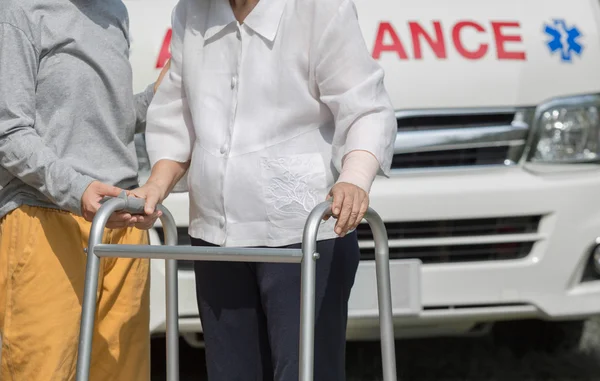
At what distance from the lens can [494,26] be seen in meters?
4.52

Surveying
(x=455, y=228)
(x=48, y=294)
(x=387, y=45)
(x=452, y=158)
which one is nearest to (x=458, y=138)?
(x=452, y=158)

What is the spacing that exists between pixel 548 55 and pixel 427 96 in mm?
Answer: 515

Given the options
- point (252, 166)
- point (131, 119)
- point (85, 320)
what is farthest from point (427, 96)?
point (85, 320)

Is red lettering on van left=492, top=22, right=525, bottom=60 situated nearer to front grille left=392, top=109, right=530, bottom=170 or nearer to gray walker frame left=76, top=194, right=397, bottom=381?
front grille left=392, top=109, right=530, bottom=170

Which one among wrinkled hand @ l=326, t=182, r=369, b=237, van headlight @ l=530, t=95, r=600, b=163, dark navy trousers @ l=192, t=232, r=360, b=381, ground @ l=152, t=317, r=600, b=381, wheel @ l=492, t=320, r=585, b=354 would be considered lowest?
ground @ l=152, t=317, r=600, b=381

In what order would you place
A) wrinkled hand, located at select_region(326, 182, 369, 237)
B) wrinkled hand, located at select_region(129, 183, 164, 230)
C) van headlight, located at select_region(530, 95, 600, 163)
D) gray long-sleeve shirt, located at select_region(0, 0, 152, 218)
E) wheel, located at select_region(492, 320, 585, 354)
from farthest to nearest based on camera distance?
wheel, located at select_region(492, 320, 585, 354)
van headlight, located at select_region(530, 95, 600, 163)
gray long-sleeve shirt, located at select_region(0, 0, 152, 218)
wrinkled hand, located at select_region(129, 183, 164, 230)
wrinkled hand, located at select_region(326, 182, 369, 237)

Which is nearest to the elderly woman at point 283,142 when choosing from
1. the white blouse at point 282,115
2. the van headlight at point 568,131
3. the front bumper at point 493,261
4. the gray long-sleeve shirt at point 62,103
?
the white blouse at point 282,115

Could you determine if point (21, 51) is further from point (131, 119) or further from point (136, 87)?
point (136, 87)

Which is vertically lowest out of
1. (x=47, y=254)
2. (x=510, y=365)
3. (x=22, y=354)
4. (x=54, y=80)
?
(x=510, y=365)

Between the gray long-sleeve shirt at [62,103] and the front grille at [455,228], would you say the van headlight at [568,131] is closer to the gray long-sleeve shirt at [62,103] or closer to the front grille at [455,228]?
the front grille at [455,228]

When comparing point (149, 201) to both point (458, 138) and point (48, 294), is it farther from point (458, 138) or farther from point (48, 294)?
point (458, 138)

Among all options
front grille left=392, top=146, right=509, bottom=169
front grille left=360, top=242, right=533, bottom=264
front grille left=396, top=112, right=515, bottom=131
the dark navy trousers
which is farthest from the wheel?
the dark navy trousers

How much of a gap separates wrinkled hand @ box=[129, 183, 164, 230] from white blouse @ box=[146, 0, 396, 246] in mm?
130

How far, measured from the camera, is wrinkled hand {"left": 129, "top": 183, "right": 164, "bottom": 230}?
2842mm
